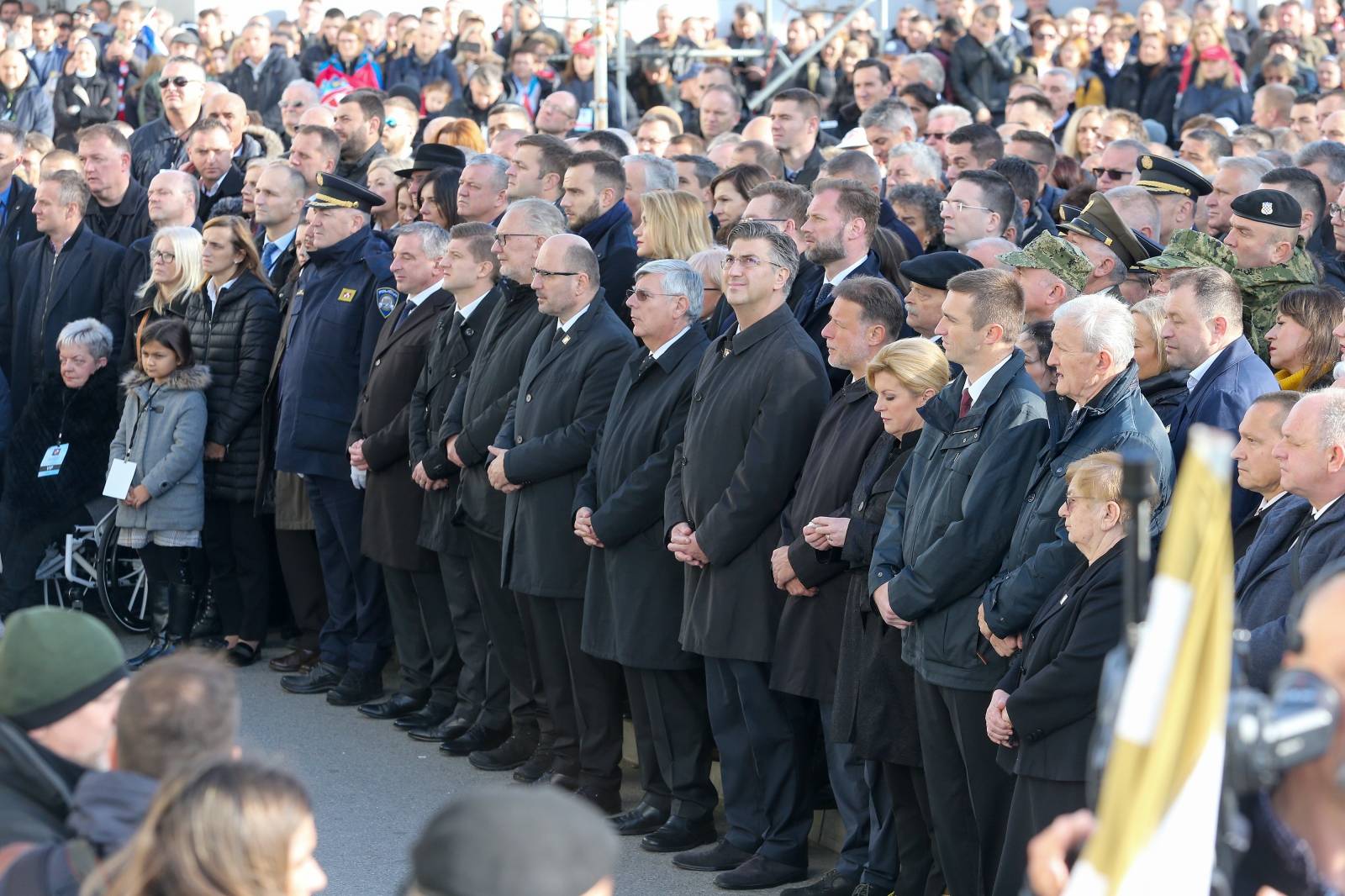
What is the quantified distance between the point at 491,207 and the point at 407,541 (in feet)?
5.97

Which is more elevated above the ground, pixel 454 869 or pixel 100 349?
pixel 454 869

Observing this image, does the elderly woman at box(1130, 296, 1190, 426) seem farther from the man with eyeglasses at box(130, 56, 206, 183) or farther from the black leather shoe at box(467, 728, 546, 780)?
the man with eyeglasses at box(130, 56, 206, 183)

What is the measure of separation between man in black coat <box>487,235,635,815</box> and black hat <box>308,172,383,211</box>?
74.6 inches

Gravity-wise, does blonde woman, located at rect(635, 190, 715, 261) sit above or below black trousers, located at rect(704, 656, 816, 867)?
above

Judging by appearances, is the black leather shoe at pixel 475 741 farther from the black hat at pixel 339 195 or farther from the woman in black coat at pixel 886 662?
the black hat at pixel 339 195

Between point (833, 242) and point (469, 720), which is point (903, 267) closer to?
point (833, 242)

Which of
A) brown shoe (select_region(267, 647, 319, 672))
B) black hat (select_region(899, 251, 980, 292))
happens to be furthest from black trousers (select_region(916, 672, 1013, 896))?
brown shoe (select_region(267, 647, 319, 672))

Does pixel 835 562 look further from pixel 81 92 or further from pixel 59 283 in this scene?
pixel 81 92

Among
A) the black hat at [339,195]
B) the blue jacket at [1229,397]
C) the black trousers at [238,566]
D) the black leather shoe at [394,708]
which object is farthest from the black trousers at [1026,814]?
the black trousers at [238,566]

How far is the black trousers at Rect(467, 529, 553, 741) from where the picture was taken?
7.73 meters

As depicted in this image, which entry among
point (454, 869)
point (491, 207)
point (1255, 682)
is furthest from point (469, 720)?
point (454, 869)

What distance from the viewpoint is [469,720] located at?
8.08 meters

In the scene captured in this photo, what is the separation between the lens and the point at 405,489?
8.32 m

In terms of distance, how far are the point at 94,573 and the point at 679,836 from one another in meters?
4.14
